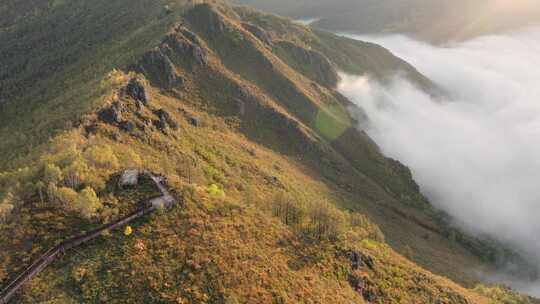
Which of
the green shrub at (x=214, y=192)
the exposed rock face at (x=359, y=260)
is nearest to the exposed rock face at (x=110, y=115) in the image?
the green shrub at (x=214, y=192)

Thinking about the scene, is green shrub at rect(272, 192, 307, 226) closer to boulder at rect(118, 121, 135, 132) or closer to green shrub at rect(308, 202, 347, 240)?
green shrub at rect(308, 202, 347, 240)

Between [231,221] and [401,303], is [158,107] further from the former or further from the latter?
[401,303]

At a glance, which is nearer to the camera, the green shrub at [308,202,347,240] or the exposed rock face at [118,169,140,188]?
the exposed rock face at [118,169,140,188]

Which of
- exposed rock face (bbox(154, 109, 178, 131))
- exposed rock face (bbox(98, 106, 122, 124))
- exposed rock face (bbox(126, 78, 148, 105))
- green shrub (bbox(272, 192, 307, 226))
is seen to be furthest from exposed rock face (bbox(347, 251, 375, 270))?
exposed rock face (bbox(126, 78, 148, 105))

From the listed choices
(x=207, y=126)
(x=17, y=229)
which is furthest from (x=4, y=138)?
(x=17, y=229)

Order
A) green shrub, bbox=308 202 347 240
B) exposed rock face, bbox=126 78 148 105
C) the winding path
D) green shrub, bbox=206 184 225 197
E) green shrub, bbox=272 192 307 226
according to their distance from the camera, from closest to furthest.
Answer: the winding path < green shrub, bbox=206 184 225 197 < green shrub, bbox=308 202 347 240 < green shrub, bbox=272 192 307 226 < exposed rock face, bbox=126 78 148 105

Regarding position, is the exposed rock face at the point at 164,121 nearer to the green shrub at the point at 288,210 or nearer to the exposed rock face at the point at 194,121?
the exposed rock face at the point at 194,121
